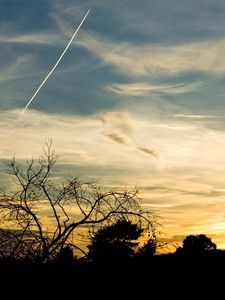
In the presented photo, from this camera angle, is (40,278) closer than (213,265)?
No

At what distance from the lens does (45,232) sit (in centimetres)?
1591

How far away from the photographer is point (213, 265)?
9.75 m

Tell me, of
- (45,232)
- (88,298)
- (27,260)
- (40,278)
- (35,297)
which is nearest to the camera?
(88,298)

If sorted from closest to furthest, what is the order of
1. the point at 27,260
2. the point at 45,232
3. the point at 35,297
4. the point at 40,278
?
1. the point at 35,297
2. the point at 40,278
3. the point at 27,260
4. the point at 45,232

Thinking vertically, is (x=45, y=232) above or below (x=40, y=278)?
above

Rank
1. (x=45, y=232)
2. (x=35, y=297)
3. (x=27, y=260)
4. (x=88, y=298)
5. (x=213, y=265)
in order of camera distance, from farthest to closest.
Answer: (x=45, y=232)
(x=27, y=260)
(x=35, y=297)
(x=88, y=298)
(x=213, y=265)

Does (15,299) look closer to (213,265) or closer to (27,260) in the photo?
(27,260)

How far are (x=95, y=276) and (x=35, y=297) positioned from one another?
55.8 inches

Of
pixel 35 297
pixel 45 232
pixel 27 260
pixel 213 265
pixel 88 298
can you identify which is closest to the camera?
pixel 213 265

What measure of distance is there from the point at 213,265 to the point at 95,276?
2686mm

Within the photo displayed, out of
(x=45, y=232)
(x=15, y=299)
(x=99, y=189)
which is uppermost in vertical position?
(x=99, y=189)

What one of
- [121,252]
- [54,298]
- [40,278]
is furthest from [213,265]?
[121,252]

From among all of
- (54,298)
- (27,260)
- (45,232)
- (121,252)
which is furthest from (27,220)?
(54,298)

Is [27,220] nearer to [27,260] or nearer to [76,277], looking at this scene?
[27,260]
